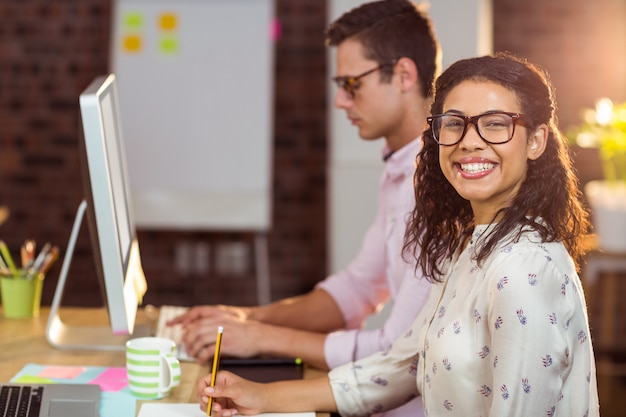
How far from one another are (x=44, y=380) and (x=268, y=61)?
3018 mm

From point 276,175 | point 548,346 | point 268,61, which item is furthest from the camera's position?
point 276,175

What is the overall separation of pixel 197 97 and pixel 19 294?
96.5 inches

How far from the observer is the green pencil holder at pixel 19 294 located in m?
2.19

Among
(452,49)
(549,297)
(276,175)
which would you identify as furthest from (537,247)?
(276,175)

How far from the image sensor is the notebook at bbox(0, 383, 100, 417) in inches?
59.1

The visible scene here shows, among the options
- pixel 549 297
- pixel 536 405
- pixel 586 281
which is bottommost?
pixel 586 281

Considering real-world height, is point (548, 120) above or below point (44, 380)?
above

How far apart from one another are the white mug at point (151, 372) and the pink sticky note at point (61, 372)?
168mm

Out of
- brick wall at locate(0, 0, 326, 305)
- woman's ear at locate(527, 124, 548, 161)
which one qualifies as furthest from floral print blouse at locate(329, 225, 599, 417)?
brick wall at locate(0, 0, 326, 305)

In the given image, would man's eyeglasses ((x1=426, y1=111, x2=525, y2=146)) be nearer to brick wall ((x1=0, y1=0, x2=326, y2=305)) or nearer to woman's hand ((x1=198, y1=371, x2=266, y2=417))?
woman's hand ((x1=198, y1=371, x2=266, y2=417))

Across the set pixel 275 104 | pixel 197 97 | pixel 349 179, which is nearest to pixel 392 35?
pixel 349 179

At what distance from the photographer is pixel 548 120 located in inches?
56.3

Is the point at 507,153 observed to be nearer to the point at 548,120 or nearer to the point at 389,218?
the point at 548,120

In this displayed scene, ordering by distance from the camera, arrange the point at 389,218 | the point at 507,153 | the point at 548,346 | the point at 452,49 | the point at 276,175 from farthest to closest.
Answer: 1. the point at 276,175
2. the point at 452,49
3. the point at 389,218
4. the point at 507,153
5. the point at 548,346
